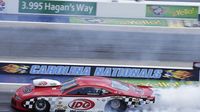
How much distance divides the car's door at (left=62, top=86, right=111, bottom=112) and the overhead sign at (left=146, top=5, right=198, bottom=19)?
1252 cm

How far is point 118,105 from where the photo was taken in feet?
43.8

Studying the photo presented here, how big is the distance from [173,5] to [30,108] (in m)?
13.5

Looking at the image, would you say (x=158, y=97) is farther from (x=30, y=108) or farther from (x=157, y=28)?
(x=157, y=28)

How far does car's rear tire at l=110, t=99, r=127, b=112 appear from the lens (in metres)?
13.3

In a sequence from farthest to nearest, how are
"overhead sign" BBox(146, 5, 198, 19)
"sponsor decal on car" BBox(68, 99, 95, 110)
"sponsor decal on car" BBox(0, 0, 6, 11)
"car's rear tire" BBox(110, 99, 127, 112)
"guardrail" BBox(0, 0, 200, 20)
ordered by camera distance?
"overhead sign" BBox(146, 5, 198, 19), "sponsor decal on car" BBox(0, 0, 6, 11), "guardrail" BBox(0, 0, 200, 20), "car's rear tire" BBox(110, 99, 127, 112), "sponsor decal on car" BBox(68, 99, 95, 110)

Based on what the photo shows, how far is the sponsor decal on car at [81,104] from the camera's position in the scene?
43.3 ft

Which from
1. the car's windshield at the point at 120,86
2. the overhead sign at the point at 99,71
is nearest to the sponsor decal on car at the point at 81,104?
the car's windshield at the point at 120,86

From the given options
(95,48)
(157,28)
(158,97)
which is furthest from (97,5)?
(158,97)

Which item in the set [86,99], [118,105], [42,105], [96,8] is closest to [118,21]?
[96,8]

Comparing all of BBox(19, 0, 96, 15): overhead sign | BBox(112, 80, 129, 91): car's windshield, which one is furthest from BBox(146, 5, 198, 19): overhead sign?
BBox(112, 80, 129, 91): car's windshield

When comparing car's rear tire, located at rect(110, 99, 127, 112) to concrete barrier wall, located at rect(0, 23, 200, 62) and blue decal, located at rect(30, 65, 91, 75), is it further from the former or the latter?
concrete barrier wall, located at rect(0, 23, 200, 62)

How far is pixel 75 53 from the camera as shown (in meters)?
20.4

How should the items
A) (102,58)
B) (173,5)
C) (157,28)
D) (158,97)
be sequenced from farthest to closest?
(173,5) < (157,28) < (102,58) < (158,97)

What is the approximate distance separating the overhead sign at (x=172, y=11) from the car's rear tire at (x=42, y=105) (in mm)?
12845
